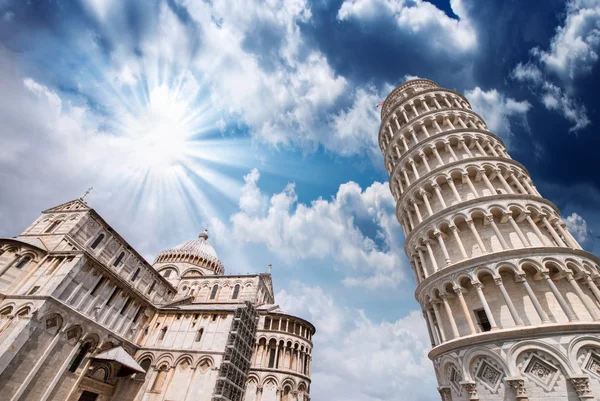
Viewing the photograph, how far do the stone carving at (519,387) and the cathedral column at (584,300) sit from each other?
15.6 feet

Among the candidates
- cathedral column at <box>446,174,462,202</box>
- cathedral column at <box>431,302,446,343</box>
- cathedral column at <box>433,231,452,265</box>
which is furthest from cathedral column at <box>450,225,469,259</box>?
cathedral column at <box>431,302,446,343</box>

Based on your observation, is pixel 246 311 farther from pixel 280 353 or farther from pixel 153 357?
pixel 153 357

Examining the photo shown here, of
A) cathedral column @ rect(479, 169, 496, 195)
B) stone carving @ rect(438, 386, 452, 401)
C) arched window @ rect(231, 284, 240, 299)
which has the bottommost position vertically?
stone carving @ rect(438, 386, 452, 401)

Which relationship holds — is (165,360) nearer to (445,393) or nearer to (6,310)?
(6,310)

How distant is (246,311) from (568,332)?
24511 millimetres

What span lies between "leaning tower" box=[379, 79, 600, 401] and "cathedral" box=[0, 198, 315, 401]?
1831cm

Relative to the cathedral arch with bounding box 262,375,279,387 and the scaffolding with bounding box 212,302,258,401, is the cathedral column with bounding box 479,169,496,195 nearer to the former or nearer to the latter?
the scaffolding with bounding box 212,302,258,401

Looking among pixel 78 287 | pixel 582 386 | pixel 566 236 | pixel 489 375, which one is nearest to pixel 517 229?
pixel 566 236

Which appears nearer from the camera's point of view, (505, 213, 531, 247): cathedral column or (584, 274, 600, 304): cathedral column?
(584, 274, 600, 304): cathedral column

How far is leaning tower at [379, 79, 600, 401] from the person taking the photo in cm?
1138

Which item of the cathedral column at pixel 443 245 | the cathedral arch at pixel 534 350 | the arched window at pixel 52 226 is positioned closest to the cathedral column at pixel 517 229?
the cathedral column at pixel 443 245

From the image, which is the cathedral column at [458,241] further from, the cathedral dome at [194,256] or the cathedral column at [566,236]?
the cathedral dome at [194,256]

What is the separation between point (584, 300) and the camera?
42.0 feet

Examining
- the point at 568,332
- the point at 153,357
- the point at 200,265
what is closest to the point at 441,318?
the point at 568,332
